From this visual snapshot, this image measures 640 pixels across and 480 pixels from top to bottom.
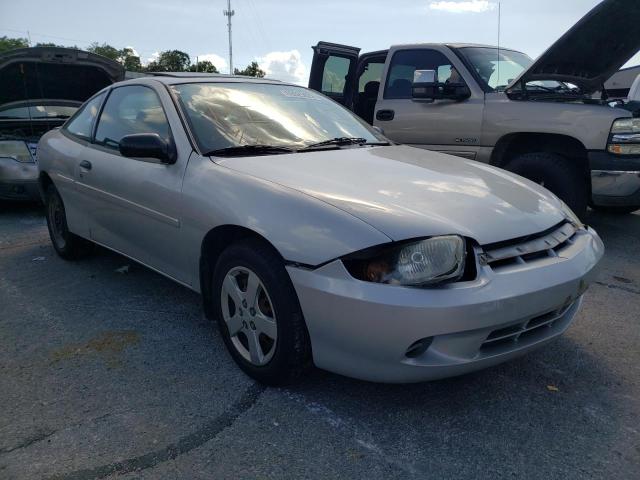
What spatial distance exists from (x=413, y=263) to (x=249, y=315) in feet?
2.91

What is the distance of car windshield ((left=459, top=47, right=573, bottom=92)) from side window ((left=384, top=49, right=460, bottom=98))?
265 millimetres

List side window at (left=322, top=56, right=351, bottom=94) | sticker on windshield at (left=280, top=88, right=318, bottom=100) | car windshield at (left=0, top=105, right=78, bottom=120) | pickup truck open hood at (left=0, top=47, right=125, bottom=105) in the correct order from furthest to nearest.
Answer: side window at (left=322, top=56, right=351, bottom=94) < car windshield at (left=0, top=105, right=78, bottom=120) < pickup truck open hood at (left=0, top=47, right=125, bottom=105) < sticker on windshield at (left=280, top=88, right=318, bottom=100)

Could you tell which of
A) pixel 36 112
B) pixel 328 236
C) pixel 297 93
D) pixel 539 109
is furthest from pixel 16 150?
pixel 539 109

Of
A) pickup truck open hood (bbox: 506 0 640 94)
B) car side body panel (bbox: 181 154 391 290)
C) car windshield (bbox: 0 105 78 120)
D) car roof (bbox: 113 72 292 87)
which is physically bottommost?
car side body panel (bbox: 181 154 391 290)

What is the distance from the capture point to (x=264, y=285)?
8.05 feet

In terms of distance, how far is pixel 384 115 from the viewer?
614cm

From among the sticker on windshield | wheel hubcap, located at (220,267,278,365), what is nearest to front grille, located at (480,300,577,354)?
wheel hubcap, located at (220,267,278,365)

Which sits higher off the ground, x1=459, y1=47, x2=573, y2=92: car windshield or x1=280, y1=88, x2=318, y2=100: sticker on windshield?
x1=459, y1=47, x2=573, y2=92: car windshield

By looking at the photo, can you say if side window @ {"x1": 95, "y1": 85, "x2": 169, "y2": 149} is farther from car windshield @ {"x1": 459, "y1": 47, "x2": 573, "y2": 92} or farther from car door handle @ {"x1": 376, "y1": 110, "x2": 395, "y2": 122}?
car windshield @ {"x1": 459, "y1": 47, "x2": 573, "y2": 92}

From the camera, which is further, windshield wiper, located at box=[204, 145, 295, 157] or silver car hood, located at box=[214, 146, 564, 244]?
windshield wiper, located at box=[204, 145, 295, 157]

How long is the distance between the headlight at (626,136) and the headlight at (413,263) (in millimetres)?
3260

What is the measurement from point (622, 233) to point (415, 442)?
434 centimetres

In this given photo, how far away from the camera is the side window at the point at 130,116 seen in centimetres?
337

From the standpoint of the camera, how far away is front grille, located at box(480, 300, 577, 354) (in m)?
2.28
